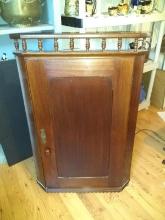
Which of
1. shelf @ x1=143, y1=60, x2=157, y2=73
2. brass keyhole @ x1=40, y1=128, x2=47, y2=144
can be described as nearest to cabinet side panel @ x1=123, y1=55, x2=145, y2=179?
brass keyhole @ x1=40, y1=128, x2=47, y2=144

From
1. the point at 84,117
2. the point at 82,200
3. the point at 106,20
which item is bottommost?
the point at 82,200

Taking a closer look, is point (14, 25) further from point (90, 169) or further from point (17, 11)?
point (90, 169)

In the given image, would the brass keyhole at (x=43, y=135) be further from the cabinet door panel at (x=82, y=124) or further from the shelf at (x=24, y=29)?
the shelf at (x=24, y=29)

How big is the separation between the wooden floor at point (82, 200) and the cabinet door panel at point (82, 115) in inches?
3.7

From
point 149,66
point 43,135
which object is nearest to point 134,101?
point 43,135

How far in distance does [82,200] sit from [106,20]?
1.13 metres

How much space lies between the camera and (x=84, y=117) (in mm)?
1083

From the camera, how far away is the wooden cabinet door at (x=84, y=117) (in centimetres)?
95

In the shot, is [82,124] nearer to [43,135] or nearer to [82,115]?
[82,115]

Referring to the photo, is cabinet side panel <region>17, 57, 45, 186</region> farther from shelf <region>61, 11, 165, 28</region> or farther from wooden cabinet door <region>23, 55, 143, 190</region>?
shelf <region>61, 11, 165, 28</region>

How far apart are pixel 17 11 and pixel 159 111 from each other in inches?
66.6

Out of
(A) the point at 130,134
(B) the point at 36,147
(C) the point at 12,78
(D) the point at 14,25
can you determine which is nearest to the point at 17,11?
(D) the point at 14,25

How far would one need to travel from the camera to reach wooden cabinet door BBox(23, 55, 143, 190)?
947 mm

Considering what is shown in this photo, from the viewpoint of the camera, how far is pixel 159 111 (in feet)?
7.50
